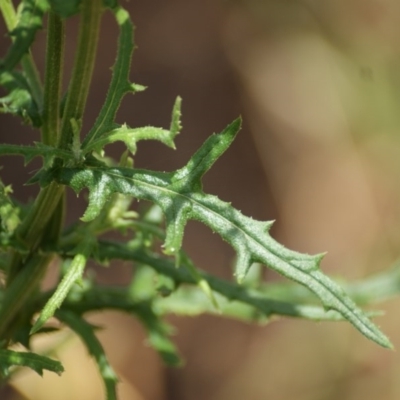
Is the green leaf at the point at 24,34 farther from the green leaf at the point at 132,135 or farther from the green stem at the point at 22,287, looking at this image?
the green stem at the point at 22,287

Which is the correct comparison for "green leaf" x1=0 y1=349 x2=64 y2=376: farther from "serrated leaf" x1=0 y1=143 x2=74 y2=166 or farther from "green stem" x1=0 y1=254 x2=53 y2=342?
"serrated leaf" x1=0 y1=143 x2=74 y2=166

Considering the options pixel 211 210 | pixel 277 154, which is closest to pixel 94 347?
pixel 211 210

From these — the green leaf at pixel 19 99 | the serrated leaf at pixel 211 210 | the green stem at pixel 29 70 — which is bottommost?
the serrated leaf at pixel 211 210

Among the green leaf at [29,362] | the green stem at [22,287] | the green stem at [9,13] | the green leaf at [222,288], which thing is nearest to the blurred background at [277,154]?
the green leaf at [222,288]

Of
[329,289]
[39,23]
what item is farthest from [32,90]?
[329,289]

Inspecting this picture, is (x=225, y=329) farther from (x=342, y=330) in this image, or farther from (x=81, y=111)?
(x=81, y=111)

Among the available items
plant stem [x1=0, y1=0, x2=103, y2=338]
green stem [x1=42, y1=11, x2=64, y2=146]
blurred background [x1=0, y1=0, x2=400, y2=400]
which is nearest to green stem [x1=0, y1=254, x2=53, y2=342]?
plant stem [x1=0, y1=0, x2=103, y2=338]
